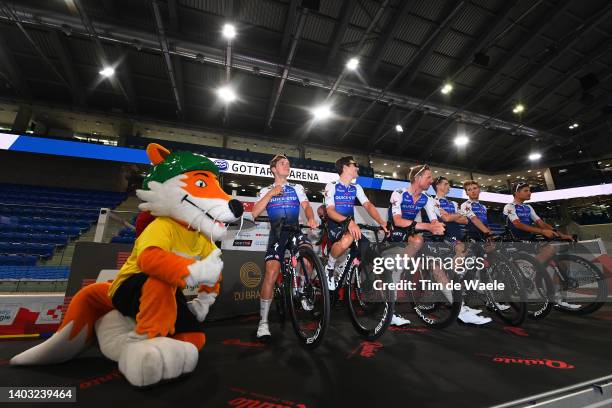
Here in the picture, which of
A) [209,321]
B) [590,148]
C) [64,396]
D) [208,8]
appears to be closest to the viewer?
[64,396]

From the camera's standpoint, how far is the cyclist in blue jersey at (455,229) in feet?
10.7

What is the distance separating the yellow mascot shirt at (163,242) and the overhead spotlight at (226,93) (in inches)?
469

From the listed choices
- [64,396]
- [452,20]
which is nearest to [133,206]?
[64,396]

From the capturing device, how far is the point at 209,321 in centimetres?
340

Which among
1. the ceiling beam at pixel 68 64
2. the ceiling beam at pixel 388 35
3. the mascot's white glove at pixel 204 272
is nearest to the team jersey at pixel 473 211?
the mascot's white glove at pixel 204 272

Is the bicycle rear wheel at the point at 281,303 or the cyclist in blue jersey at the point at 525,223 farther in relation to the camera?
the cyclist in blue jersey at the point at 525,223

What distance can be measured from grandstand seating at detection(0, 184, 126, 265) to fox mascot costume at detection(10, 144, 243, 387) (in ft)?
14.2

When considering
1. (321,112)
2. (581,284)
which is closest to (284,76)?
(321,112)

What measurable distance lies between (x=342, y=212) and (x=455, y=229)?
7.54 feet

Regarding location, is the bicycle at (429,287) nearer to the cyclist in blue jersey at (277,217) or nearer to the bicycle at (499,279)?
the bicycle at (499,279)

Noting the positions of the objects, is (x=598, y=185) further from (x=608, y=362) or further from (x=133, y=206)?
(x=133, y=206)

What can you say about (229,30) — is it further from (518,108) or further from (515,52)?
(518,108)

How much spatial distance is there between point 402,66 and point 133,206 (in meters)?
14.6

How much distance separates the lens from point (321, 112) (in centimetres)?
1383
